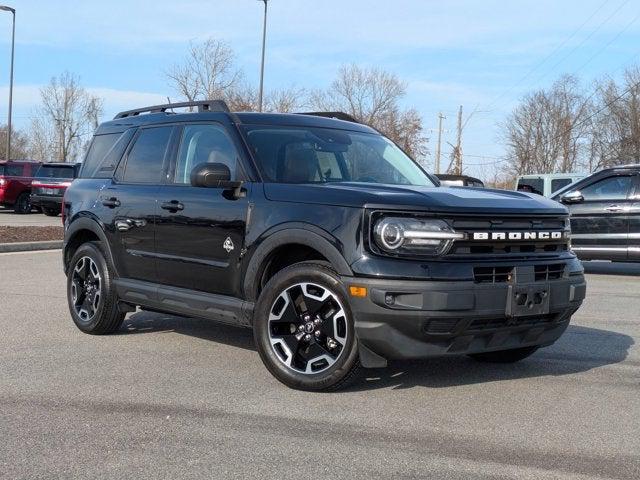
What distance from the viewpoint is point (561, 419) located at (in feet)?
15.0

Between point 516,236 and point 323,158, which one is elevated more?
point 323,158

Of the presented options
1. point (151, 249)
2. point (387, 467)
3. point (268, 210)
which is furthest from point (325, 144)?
point (387, 467)

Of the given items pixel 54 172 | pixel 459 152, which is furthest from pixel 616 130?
pixel 54 172

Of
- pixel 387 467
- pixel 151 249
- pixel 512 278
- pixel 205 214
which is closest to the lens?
pixel 387 467

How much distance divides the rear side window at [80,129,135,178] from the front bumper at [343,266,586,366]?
10.2 feet

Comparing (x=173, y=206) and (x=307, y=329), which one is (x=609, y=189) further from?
(x=307, y=329)

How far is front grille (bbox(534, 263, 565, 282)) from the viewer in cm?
498

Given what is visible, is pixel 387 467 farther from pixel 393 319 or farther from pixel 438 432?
pixel 393 319

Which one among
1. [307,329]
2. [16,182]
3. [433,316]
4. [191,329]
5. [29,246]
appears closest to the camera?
[433,316]

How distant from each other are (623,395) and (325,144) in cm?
276

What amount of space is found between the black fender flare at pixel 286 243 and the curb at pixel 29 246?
33.7 feet

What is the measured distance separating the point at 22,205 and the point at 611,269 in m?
19.7

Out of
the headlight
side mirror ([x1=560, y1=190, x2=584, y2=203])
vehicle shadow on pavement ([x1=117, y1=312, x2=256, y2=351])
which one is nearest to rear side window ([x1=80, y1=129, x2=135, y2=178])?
vehicle shadow on pavement ([x1=117, y1=312, x2=256, y2=351])

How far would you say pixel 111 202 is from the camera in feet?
21.7
